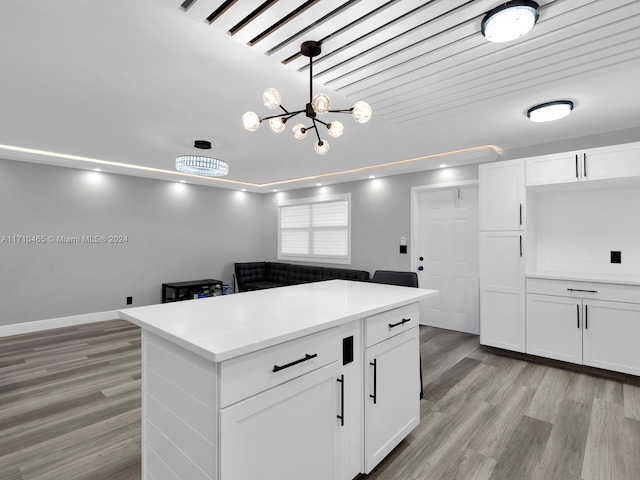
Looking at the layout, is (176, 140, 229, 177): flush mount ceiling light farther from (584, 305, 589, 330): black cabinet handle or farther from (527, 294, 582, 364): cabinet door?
(584, 305, 589, 330): black cabinet handle

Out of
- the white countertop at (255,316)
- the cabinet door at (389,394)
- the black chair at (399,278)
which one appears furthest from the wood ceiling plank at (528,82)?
the cabinet door at (389,394)

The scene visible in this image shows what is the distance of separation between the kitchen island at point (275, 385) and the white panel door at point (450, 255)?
9.77ft

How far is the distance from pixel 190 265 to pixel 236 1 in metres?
5.38

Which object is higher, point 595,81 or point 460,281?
point 595,81

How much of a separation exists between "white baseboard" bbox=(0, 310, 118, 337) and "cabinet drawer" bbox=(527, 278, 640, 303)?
6.08 meters

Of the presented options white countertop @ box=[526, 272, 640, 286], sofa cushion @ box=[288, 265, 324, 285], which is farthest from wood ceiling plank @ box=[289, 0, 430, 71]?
sofa cushion @ box=[288, 265, 324, 285]

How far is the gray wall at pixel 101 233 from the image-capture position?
442cm

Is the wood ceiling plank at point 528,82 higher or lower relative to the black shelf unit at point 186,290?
higher

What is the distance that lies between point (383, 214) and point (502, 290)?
2.25 m

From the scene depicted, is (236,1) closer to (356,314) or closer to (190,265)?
(356,314)

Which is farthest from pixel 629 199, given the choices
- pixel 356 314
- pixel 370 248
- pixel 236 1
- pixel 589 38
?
pixel 236 1

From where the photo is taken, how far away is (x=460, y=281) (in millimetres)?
4715

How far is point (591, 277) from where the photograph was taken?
3312 mm

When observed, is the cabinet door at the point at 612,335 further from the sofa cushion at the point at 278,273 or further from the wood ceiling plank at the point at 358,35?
the sofa cushion at the point at 278,273
